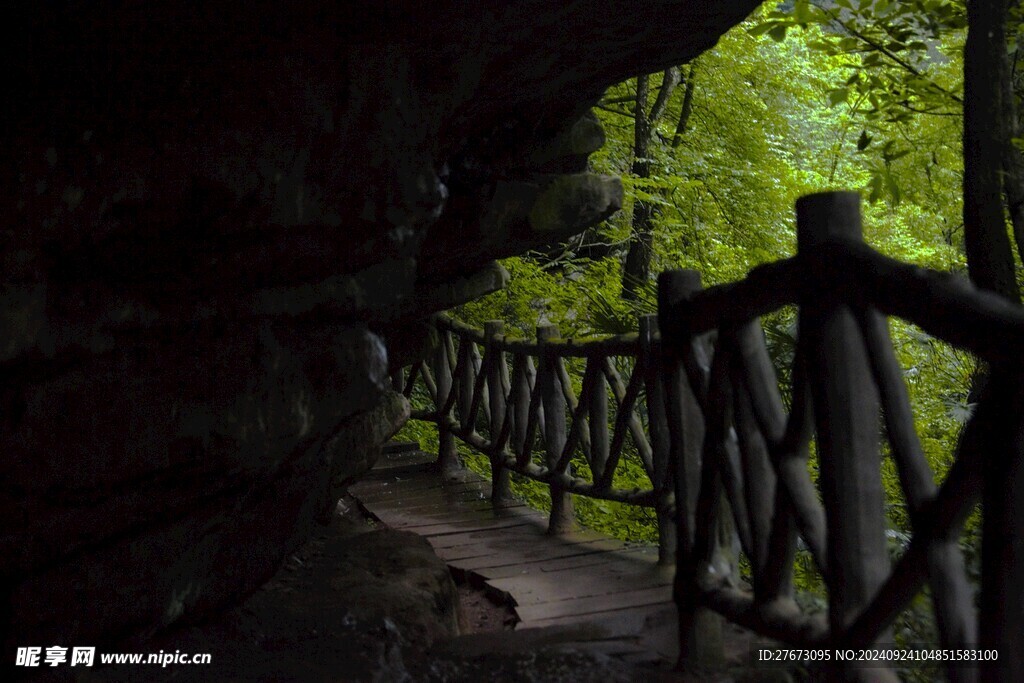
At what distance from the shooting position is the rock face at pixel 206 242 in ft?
9.91

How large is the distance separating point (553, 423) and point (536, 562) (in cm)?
111

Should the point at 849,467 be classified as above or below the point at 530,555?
above

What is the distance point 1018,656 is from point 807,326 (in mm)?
1051

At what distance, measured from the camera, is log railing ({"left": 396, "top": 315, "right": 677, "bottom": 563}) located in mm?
5426

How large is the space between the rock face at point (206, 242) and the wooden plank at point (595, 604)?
4.77ft

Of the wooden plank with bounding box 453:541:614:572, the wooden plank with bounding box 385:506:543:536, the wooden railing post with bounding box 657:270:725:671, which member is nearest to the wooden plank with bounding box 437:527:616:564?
the wooden plank with bounding box 453:541:614:572

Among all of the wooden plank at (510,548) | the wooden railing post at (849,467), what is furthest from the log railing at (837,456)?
the wooden plank at (510,548)

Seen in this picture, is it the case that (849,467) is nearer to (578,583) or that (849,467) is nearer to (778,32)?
(578,583)

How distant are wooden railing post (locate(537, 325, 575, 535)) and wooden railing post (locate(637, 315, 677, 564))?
132 cm

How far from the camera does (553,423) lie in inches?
268

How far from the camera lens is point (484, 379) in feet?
26.4

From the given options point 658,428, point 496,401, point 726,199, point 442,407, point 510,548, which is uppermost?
point 726,199

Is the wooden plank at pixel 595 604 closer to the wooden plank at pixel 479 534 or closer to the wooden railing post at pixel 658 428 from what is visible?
the wooden railing post at pixel 658 428

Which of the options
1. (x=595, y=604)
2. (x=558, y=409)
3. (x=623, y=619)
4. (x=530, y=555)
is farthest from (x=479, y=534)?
(x=623, y=619)
